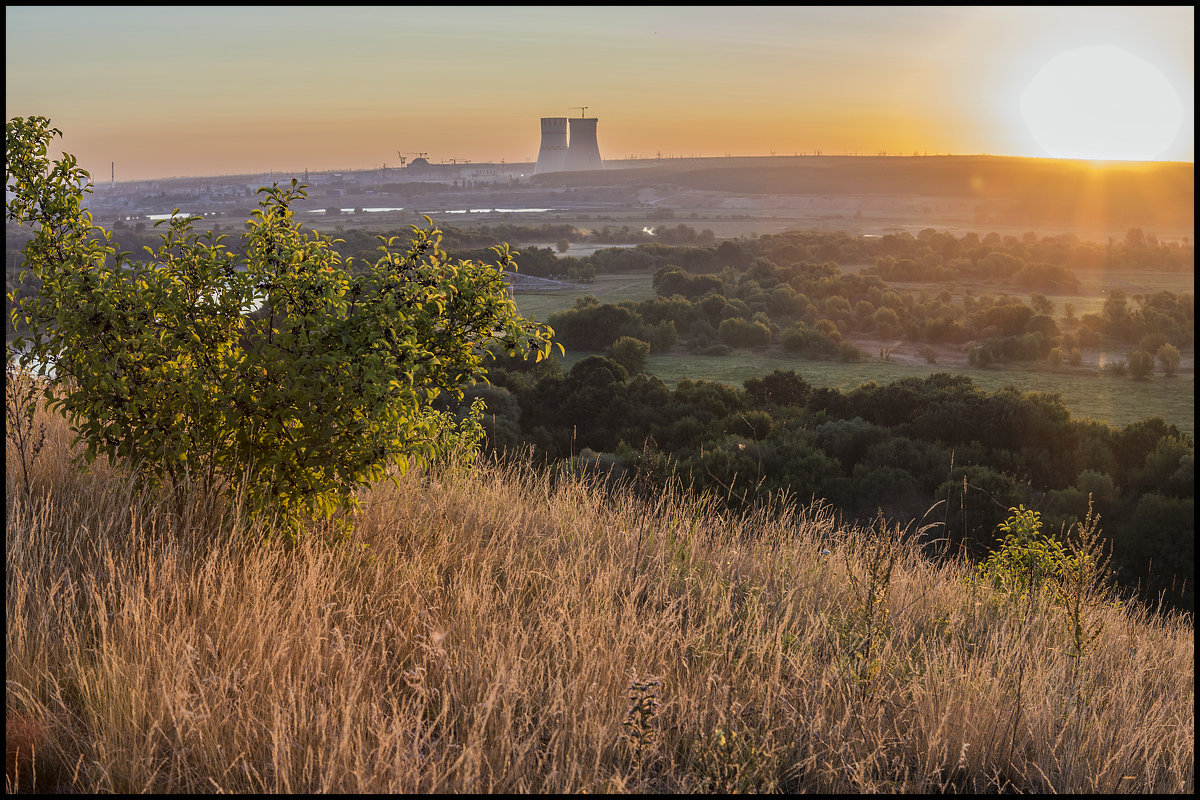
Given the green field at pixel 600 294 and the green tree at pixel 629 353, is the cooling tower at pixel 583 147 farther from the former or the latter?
the green tree at pixel 629 353

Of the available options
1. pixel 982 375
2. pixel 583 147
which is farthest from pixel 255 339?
pixel 583 147

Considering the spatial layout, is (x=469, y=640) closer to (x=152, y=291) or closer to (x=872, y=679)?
(x=872, y=679)

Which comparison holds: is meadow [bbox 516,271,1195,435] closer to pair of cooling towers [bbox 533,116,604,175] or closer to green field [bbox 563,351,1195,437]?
green field [bbox 563,351,1195,437]

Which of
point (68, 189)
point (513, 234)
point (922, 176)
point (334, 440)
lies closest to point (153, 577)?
point (334, 440)

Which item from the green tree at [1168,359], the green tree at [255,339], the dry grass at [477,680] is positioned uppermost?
the green tree at [255,339]

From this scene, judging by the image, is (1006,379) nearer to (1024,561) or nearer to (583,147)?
(1024,561)

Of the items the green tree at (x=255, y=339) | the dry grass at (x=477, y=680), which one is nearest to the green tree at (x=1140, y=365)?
the dry grass at (x=477, y=680)
